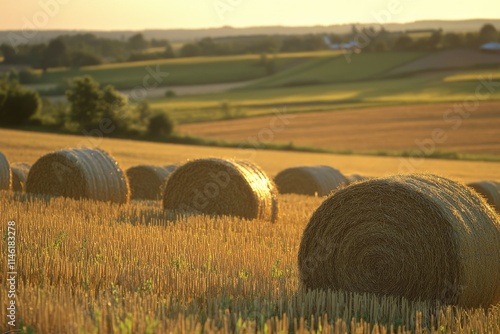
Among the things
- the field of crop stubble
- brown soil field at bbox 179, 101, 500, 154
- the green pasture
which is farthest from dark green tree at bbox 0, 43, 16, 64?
the field of crop stubble

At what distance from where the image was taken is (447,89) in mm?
67000

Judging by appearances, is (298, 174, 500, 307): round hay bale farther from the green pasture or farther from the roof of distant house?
the roof of distant house

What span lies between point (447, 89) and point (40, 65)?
37.7m

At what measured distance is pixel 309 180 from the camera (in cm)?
2089

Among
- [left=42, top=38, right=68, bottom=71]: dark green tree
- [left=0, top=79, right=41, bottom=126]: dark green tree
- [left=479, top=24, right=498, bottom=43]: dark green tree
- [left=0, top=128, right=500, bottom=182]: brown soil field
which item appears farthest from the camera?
[left=42, top=38, right=68, bottom=71]: dark green tree

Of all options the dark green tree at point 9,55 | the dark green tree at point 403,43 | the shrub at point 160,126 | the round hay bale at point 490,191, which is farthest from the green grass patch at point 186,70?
the round hay bale at point 490,191

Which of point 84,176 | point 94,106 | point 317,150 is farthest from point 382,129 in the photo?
point 84,176

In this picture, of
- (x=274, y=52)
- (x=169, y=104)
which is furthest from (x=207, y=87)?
(x=274, y=52)

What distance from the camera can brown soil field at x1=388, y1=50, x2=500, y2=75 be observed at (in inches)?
3103

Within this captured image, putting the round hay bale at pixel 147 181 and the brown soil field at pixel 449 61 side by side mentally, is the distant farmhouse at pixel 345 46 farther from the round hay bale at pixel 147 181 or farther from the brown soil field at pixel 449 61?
the round hay bale at pixel 147 181

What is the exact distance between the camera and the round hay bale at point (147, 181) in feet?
65.0

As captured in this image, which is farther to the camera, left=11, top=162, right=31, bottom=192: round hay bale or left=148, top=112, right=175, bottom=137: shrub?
left=148, top=112, right=175, bottom=137: shrub

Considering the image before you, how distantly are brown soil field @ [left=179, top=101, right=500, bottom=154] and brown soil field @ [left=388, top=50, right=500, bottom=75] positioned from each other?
2281 cm

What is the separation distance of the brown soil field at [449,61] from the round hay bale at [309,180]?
5977 centimetres
